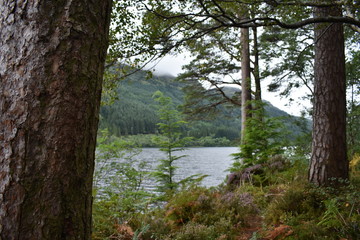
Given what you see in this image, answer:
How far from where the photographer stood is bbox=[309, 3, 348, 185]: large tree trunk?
4840 millimetres

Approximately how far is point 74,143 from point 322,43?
212 inches

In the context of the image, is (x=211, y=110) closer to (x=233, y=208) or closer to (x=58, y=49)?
(x=233, y=208)

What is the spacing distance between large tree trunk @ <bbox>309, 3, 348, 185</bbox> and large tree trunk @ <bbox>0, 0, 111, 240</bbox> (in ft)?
15.3

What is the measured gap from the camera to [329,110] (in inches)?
196

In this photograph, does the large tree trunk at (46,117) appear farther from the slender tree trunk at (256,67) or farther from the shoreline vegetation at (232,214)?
the slender tree trunk at (256,67)

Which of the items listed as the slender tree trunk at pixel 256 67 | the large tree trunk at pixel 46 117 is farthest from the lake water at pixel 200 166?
the large tree trunk at pixel 46 117

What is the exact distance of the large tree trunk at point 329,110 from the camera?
4.84 m

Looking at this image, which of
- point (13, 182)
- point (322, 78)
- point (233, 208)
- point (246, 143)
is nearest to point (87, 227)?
point (13, 182)

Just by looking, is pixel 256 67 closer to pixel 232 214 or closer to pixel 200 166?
pixel 232 214

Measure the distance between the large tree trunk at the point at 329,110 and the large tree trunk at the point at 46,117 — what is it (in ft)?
15.3

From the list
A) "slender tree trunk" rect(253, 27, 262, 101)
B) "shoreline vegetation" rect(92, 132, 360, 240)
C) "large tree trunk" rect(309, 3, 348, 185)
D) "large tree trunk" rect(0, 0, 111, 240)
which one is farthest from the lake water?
"large tree trunk" rect(0, 0, 111, 240)

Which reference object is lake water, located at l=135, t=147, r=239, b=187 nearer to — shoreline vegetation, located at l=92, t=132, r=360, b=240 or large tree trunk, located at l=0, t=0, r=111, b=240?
shoreline vegetation, located at l=92, t=132, r=360, b=240

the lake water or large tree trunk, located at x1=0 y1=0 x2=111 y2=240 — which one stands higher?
large tree trunk, located at x1=0 y1=0 x2=111 y2=240

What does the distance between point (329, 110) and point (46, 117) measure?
16.7ft
